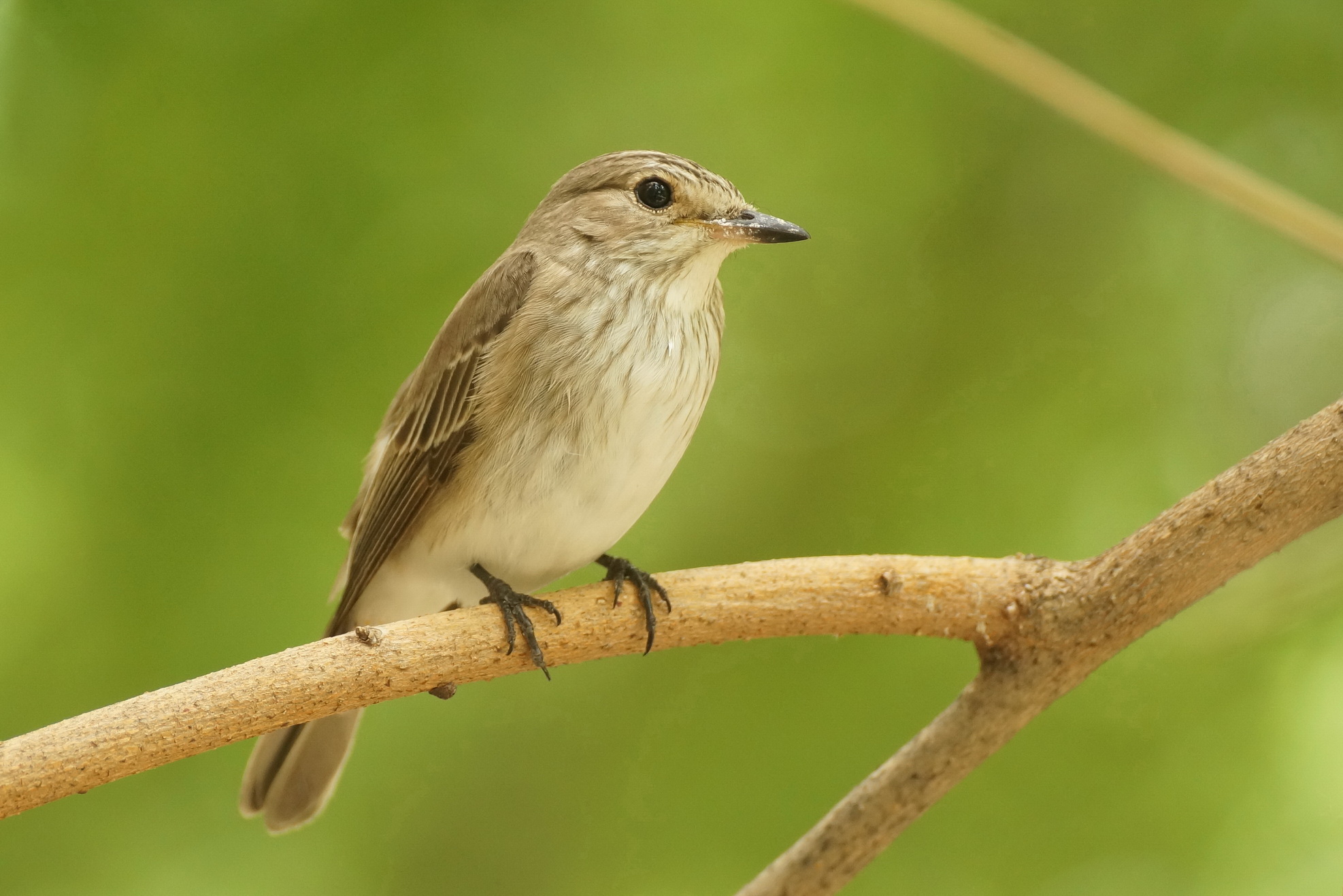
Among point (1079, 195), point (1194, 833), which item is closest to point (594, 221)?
point (1079, 195)

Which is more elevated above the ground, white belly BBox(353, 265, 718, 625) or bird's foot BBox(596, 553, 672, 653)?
white belly BBox(353, 265, 718, 625)

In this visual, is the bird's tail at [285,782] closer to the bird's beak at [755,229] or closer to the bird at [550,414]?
the bird at [550,414]

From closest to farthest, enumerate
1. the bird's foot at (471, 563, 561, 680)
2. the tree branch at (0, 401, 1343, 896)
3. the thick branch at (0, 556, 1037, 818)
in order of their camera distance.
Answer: the thick branch at (0, 556, 1037, 818) → the tree branch at (0, 401, 1343, 896) → the bird's foot at (471, 563, 561, 680)

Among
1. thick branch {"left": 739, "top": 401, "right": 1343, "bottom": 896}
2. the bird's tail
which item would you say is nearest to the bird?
the bird's tail

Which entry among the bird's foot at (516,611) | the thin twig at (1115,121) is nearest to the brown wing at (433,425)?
A: the bird's foot at (516,611)

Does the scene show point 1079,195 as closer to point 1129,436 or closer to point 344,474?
point 1129,436

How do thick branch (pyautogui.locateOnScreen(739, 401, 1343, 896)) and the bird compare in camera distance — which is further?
the bird

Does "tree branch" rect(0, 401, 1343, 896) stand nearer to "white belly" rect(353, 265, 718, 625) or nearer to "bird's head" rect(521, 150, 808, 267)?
"white belly" rect(353, 265, 718, 625)
